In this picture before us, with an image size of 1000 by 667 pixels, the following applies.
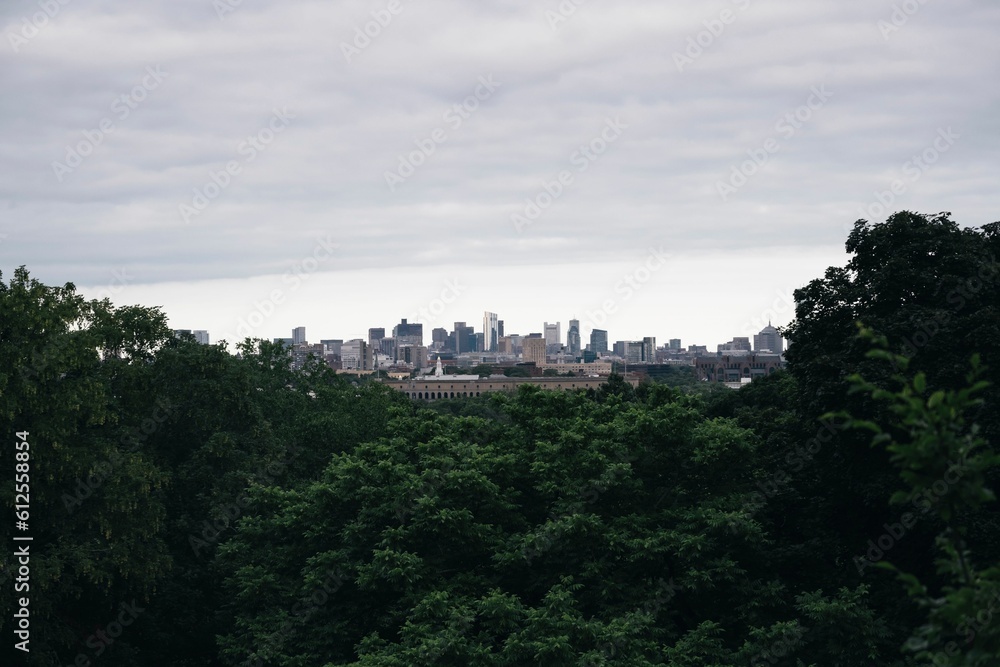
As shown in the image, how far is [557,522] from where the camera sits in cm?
2645

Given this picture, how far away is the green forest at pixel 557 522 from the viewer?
2423cm

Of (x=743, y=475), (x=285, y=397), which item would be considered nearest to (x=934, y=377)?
(x=743, y=475)

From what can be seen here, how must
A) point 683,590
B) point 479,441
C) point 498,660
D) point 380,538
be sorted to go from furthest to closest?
point 479,441 → point 380,538 → point 683,590 → point 498,660

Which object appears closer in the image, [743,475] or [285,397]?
[743,475]

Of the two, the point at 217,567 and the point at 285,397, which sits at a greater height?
the point at 285,397

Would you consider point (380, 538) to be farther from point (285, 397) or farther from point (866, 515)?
point (285, 397)

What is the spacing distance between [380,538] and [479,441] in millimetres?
5697

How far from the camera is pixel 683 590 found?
27.2 m

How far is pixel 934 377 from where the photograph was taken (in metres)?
25.3

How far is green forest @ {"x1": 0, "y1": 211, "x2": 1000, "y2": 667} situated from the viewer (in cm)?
2423

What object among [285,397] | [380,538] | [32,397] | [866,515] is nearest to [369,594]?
[380,538]

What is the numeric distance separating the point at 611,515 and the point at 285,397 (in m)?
26.8

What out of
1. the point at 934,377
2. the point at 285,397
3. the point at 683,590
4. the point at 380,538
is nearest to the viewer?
the point at 934,377

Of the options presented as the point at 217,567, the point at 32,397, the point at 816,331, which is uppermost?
the point at 816,331
